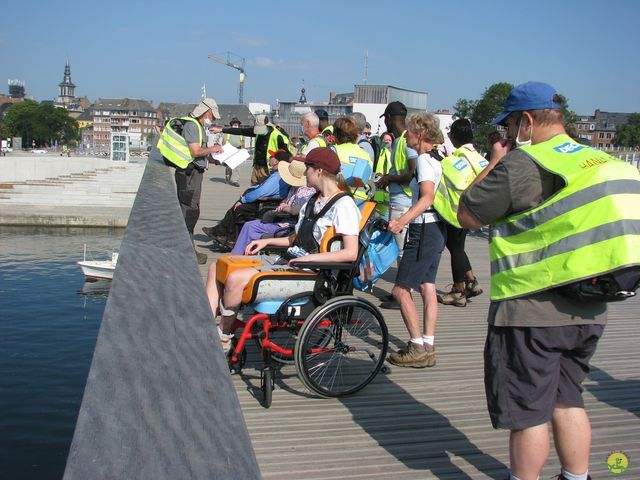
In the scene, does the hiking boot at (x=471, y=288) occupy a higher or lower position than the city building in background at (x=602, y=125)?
lower

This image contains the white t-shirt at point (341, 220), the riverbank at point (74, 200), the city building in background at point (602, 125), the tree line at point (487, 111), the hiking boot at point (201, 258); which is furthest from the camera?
the city building in background at point (602, 125)

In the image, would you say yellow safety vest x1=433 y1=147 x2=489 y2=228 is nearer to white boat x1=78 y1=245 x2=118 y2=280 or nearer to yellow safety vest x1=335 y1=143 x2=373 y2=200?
yellow safety vest x1=335 y1=143 x2=373 y2=200

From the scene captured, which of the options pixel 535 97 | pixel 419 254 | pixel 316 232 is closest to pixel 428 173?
→ pixel 419 254

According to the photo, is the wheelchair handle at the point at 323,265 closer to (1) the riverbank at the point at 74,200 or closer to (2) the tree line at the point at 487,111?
(1) the riverbank at the point at 74,200

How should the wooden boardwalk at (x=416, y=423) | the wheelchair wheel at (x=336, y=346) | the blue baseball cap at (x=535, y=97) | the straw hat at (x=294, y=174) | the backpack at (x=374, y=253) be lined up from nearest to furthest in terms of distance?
the blue baseball cap at (x=535, y=97), the wooden boardwalk at (x=416, y=423), the wheelchair wheel at (x=336, y=346), the backpack at (x=374, y=253), the straw hat at (x=294, y=174)

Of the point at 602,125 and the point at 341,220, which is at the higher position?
the point at 602,125

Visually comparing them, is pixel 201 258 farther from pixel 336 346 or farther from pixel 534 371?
pixel 534 371

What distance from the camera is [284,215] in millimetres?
7297

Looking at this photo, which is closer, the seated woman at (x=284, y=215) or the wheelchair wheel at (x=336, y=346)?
the wheelchair wheel at (x=336, y=346)

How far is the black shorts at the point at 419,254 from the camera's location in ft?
15.7

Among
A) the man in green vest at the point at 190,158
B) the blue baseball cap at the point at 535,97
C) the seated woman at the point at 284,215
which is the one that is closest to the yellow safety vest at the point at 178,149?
the man in green vest at the point at 190,158

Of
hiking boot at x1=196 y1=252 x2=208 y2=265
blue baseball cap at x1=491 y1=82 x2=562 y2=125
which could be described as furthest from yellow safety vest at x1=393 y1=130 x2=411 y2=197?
blue baseball cap at x1=491 y1=82 x2=562 y2=125

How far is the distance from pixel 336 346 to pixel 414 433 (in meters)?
0.80

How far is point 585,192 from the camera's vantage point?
243 centimetres
